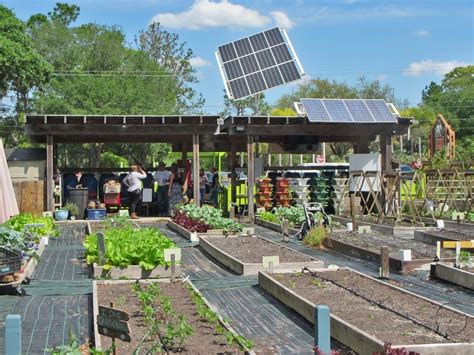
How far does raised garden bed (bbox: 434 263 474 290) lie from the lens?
33.1ft

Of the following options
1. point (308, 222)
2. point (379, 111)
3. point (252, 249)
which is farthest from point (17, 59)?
point (252, 249)

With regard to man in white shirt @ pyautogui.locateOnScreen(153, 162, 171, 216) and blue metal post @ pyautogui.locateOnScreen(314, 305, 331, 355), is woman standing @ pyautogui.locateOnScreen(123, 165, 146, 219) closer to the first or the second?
man in white shirt @ pyautogui.locateOnScreen(153, 162, 171, 216)

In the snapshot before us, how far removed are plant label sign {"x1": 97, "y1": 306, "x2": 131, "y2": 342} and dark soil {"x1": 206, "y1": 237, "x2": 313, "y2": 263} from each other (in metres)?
6.42

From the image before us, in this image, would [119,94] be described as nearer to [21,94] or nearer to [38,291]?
[21,94]

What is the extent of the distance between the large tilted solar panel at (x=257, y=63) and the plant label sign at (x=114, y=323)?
1987 cm

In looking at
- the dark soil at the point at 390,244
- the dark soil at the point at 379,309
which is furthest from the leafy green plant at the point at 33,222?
the dark soil at the point at 379,309

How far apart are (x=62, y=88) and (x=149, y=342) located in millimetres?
34672

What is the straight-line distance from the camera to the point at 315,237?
15070 millimetres

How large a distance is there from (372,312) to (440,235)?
7.83 metres

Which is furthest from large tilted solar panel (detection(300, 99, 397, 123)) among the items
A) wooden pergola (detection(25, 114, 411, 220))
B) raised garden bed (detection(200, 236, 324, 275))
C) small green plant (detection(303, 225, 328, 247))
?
raised garden bed (detection(200, 236, 324, 275))

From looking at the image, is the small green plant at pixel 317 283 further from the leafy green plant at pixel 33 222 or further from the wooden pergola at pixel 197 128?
the wooden pergola at pixel 197 128

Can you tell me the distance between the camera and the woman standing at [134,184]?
22.0m

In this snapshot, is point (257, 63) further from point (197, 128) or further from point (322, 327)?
point (322, 327)

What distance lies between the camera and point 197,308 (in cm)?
795
